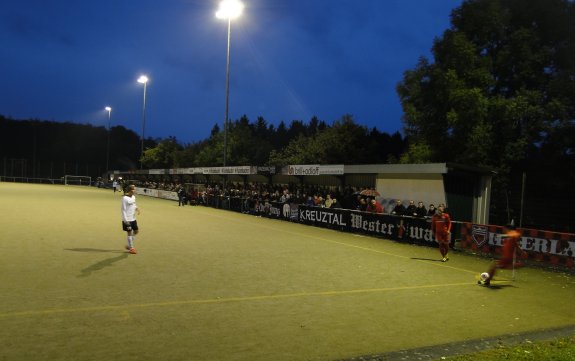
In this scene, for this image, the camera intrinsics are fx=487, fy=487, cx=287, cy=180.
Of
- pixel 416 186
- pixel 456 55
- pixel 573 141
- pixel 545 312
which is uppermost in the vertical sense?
pixel 456 55

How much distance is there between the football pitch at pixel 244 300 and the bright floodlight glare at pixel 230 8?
18.7 metres

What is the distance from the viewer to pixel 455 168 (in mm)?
20016

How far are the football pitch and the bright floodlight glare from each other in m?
18.7

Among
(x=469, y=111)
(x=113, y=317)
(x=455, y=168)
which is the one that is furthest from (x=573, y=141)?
(x=113, y=317)

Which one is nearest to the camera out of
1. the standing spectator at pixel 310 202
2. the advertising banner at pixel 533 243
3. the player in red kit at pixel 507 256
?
the player in red kit at pixel 507 256

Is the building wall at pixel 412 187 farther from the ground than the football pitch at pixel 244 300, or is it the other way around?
the building wall at pixel 412 187

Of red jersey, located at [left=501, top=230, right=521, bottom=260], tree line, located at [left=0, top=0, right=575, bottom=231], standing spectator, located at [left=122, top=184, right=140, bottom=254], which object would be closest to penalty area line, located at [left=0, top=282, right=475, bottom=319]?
red jersey, located at [left=501, top=230, right=521, bottom=260]

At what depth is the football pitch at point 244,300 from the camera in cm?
600

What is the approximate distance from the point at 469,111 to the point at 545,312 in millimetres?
17248

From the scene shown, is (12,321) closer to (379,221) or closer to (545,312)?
(545,312)

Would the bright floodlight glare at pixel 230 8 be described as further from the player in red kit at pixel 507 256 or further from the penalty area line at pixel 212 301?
the penalty area line at pixel 212 301

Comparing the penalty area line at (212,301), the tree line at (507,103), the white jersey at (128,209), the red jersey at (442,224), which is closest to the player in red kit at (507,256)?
the penalty area line at (212,301)

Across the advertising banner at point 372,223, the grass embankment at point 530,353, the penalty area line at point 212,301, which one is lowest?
the penalty area line at point 212,301

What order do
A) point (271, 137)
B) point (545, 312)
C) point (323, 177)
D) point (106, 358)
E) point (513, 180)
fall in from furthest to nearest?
point (271, 137), point (323, 177), point (513, 180), point (545, 312), point (106, 358)
